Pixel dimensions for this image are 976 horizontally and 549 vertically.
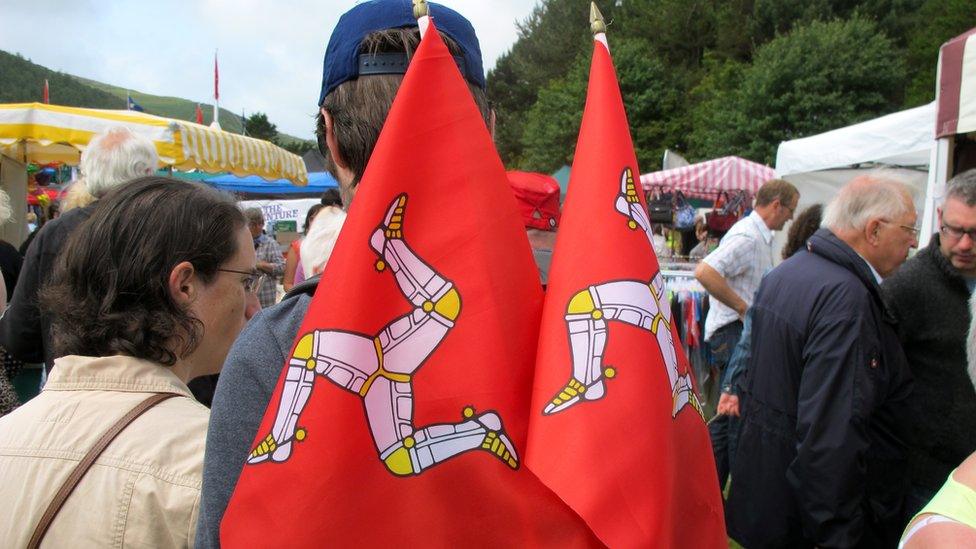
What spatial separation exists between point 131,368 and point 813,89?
30.9 m

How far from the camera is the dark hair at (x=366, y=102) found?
0.95 metres

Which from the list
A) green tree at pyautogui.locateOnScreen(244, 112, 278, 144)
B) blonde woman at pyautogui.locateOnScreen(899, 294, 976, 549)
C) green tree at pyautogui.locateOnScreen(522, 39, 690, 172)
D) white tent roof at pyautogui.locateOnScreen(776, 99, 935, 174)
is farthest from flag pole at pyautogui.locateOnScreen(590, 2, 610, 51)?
green tree at pyautogui.locateOnScreen(244, 112, 278, 144)

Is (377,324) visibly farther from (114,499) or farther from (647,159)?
(647,159)

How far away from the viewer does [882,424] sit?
292 cm

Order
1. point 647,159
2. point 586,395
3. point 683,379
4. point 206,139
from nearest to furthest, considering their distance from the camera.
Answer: point 586,395 < point 683,379 < point 206,139 < point 647,159

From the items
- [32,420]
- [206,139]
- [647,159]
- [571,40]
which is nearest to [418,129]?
[32,420]

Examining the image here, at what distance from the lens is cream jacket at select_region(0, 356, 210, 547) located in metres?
1.24

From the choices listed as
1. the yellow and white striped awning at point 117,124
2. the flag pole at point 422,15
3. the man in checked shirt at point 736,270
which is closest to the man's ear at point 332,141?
the flag pole at point 422,15

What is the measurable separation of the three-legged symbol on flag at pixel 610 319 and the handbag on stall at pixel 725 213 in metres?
12.7

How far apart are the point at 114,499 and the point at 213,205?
0.59m

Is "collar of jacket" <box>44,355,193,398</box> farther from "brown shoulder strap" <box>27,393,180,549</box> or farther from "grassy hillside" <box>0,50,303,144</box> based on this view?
"grassy hillside" <box>0,50,303,144</box>

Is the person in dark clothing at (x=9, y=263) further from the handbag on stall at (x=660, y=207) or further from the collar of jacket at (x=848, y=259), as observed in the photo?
the handbag on stall at (x=660, y=207)

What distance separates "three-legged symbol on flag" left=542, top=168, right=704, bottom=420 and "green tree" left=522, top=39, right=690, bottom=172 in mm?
34619

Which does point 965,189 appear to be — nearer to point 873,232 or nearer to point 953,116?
point 873,232
